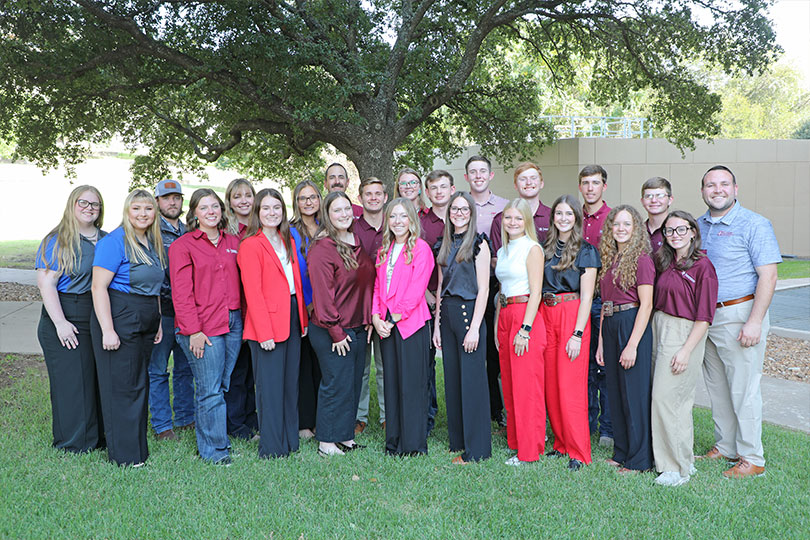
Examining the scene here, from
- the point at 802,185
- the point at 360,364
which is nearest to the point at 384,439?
the point at 360,364

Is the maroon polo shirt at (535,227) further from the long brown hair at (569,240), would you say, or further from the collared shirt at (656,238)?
the collared shirt at (656,238)

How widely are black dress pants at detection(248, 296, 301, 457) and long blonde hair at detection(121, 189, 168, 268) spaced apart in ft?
3.23

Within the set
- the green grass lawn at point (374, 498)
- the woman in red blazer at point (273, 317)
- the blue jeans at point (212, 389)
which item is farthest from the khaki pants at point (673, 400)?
the blue jeans at point (212, 389)

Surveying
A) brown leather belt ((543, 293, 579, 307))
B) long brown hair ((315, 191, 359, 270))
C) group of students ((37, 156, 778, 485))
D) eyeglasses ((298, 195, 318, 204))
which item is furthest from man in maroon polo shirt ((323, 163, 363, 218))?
brown leather belt ((543, 293, 579, 307))

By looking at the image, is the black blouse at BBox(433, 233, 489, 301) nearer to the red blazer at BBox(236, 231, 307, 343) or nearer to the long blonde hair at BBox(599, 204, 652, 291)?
the long blonde hair at BBox(599, 204, 652, 291)

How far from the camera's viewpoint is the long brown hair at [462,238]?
16.1 feet

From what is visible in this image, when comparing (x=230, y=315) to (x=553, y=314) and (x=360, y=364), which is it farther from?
(x=553, y=314)

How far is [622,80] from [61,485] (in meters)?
13.1

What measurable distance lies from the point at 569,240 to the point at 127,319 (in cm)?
327

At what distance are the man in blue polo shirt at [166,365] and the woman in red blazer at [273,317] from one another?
0.83m

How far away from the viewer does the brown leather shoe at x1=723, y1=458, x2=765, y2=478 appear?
463 centimetres

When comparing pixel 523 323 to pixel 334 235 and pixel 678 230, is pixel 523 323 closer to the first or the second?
pixel 678 230

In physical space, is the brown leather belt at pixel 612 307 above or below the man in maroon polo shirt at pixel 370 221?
below

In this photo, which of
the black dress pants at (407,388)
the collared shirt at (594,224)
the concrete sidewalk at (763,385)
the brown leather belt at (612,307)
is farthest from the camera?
the concrete sidewalk at (763,385)
